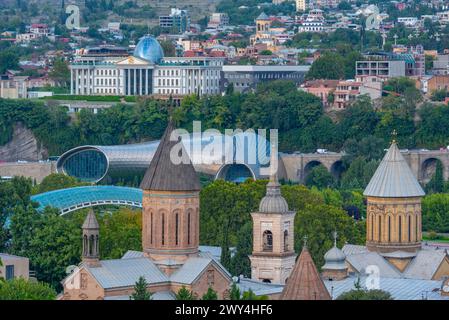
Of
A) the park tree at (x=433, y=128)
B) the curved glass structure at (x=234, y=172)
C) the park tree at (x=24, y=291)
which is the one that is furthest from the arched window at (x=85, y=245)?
the park tree at (x=433, y=128)

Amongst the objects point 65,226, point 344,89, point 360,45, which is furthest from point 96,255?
point 360,45

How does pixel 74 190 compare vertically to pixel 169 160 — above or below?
below

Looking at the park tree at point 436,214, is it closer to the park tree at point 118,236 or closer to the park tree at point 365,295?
the park tree at point 118,236

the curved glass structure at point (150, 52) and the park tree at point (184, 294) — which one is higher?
the park tree at point (184, 294)

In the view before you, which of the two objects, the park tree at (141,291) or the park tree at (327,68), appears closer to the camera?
the park tree at (141,291)

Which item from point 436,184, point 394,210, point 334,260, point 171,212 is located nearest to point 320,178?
point 436,184

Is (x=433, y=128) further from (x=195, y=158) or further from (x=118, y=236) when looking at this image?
(x=118, y=236)
